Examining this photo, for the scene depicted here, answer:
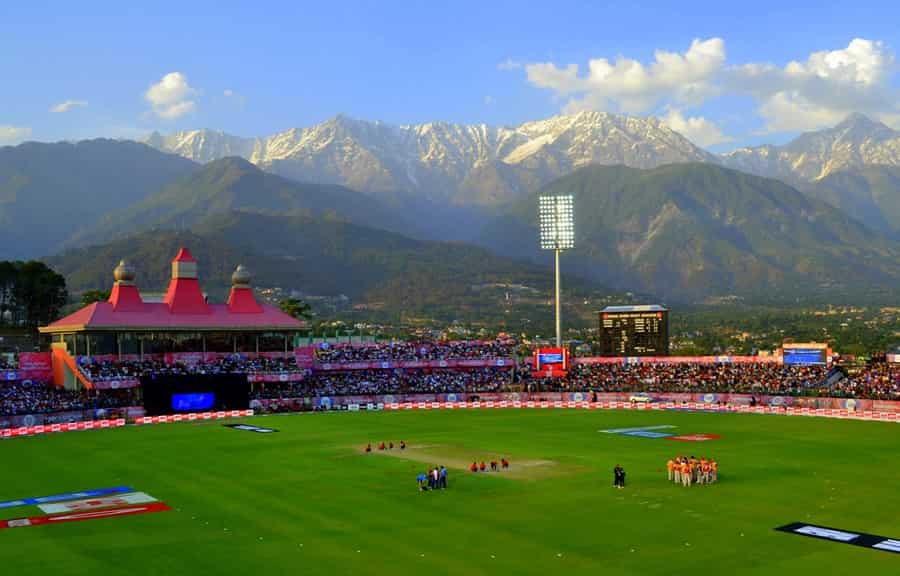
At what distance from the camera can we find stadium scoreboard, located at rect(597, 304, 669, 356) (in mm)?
123625

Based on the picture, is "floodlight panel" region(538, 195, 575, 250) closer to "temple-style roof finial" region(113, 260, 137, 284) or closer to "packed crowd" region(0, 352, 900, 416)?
"packed crowd" region(0, 352, 900, 416)

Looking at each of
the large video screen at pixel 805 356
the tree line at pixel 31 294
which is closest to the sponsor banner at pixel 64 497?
the large video screen at pixel 805 356

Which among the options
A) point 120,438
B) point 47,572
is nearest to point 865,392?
point 120,438

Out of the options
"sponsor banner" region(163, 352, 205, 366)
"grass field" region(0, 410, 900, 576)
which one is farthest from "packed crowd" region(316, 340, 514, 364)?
"grass field" region(0, 410, 900, 576)

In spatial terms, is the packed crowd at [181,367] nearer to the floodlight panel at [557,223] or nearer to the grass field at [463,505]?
the grass field at [463,505]

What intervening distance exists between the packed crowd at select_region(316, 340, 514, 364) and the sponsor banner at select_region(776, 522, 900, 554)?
8339 cm

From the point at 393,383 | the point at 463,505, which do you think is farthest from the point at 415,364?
the point at 463,505

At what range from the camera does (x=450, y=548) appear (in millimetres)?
31844

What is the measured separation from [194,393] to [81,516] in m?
52.3

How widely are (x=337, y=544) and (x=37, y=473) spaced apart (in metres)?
26.8

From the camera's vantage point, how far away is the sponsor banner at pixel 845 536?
101 feet

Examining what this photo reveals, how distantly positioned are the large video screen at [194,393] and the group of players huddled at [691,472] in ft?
187

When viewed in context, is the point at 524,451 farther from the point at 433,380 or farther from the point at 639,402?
the point at 433,380

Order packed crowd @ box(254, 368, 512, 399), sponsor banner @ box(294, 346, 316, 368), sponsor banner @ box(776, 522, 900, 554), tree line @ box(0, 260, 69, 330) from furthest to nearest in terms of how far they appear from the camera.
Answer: tree line @ box(0, 260, 69, 330), sponsor banner @ box(294, 346, 316, 368), packed crowd @ box(254, 368, 512, 399), sponsor banner @ box(776, 522, 900, 554)
